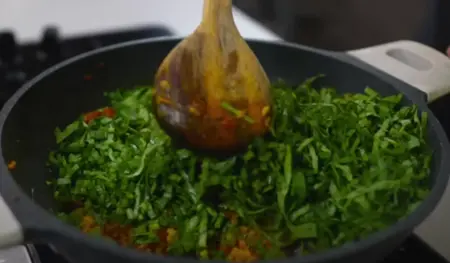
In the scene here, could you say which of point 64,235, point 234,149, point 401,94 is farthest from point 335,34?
point 64,235

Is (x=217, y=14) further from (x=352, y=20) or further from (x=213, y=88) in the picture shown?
(x=352, y=20)

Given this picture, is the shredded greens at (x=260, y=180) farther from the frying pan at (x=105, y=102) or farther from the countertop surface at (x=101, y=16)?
the countertop surface at (x=101, y=16)

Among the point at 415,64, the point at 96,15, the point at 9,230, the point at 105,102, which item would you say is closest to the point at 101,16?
the point at 96,15

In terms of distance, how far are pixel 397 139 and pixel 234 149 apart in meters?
0.16

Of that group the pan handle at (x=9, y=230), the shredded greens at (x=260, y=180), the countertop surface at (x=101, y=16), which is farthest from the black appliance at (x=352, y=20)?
the pan handle at (x=9, y=230)

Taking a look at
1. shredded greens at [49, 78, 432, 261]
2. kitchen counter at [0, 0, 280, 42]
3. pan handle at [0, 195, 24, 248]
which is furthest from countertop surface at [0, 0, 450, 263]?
pan handle at [0, 195, 24, 248]

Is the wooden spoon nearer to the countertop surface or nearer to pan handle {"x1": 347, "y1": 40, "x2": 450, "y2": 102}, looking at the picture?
pan handle {"x1": 347, "y1": 40, "x2": 450, "y2": 102}

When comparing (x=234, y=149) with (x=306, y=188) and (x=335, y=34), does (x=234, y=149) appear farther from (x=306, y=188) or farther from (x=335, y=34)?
(x=335, y=34)

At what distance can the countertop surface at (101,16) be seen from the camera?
107 centimetres

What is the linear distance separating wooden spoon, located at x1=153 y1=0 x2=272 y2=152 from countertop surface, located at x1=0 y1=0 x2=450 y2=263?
0.39 meters

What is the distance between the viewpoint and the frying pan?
0.49 metres

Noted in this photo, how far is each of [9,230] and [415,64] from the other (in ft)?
1.76

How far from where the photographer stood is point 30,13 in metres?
1.09

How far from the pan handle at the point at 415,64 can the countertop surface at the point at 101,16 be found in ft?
0.75
